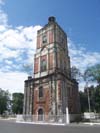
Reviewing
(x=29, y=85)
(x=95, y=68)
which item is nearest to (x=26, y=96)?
(x=29, y=85)

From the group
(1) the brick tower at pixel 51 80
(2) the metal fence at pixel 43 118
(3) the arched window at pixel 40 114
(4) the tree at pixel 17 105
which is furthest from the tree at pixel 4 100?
(3) the arched window at pixel 40 114

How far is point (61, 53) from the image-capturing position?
1356 inches

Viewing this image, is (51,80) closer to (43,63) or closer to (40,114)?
(43,63)

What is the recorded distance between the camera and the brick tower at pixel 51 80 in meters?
29.3

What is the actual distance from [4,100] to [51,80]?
150 ft

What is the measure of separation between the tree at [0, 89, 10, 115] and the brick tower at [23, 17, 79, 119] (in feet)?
131

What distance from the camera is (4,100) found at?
2781 inches

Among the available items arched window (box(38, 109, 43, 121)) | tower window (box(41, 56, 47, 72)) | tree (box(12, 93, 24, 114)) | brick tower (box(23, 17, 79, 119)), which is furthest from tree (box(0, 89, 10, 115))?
arched window (box(38, 109, 43, 121))

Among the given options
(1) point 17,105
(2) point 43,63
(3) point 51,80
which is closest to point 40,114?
(3) point 51,80

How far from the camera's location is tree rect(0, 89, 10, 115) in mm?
69312

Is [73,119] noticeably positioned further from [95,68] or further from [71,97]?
[95,68]

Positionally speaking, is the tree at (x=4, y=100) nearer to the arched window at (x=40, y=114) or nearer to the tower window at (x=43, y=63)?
the tower window at (x=43, y=63)

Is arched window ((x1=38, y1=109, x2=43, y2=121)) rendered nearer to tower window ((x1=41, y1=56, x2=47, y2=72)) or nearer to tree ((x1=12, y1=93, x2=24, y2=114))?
tower window ((x1=41, y1=56, x2=47, y2=72))

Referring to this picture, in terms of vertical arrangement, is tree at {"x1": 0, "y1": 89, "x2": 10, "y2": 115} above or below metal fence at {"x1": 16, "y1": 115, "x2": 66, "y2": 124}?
above
